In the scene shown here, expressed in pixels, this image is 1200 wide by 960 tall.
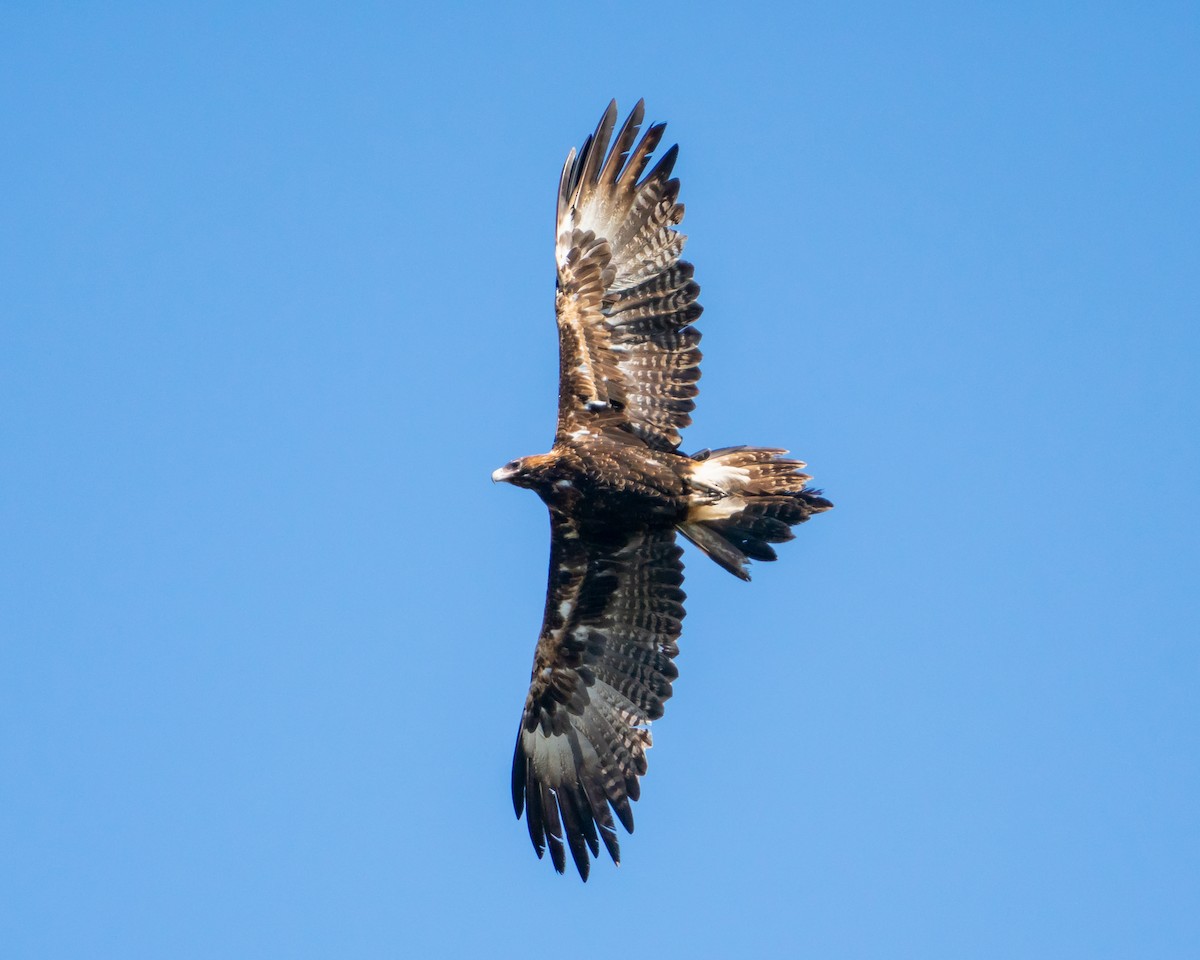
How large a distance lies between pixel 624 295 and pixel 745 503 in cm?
188

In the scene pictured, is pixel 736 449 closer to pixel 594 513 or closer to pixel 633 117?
pixel 594 513

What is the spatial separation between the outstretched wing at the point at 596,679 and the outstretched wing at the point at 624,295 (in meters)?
0.91

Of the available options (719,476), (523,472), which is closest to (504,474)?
(523,472)

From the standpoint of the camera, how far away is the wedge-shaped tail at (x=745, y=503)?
12.2m

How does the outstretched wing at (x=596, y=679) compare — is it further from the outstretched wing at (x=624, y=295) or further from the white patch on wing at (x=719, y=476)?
the outstretched wing at (x=624, y=295)

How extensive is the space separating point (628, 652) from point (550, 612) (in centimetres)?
68

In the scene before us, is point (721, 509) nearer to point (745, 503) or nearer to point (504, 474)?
point (745, 503)

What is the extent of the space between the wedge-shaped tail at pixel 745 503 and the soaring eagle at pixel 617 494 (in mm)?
13

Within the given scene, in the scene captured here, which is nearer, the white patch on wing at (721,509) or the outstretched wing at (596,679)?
the white patch on wing at (721,509)

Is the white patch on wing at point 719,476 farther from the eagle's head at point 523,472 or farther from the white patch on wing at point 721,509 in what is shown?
the eagle's head at point 523,472

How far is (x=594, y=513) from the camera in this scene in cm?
1248

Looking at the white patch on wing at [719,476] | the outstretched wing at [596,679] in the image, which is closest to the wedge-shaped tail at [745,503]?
the white patch on wing at [719,476]

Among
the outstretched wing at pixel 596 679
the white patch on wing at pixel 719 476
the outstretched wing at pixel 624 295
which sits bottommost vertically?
the outstretched wing at pixel 596 679

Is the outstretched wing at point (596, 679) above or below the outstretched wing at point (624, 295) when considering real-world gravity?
below
